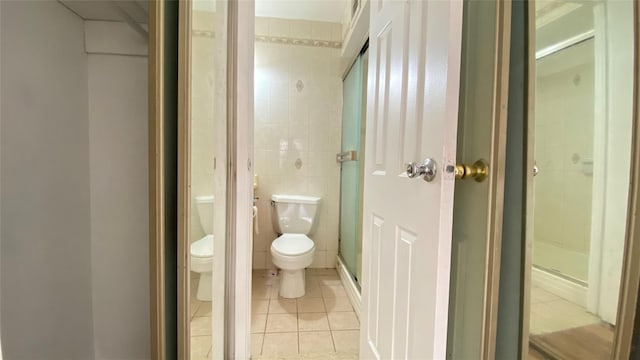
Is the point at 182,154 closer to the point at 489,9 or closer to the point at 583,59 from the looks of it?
the point at 489,9

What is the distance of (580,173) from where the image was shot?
590 mm

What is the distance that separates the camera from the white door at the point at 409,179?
2.03 feet

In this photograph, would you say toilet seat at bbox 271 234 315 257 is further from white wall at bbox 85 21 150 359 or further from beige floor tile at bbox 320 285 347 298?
white wall at bbox 85 21 150 359

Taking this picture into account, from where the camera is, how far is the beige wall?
58 cm

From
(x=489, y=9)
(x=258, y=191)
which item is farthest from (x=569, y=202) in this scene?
(x=258, y=191)

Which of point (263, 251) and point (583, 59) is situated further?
point (263, 251)

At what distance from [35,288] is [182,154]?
60 centimetres

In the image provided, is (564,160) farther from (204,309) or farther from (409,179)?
(204,309)

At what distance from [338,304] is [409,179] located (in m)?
1.45

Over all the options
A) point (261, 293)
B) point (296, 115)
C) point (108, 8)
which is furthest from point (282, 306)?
point (108, 8)

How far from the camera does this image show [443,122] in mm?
606

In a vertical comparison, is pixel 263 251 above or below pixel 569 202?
below

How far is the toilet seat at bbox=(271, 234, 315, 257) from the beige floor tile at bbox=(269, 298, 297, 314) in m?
0.38

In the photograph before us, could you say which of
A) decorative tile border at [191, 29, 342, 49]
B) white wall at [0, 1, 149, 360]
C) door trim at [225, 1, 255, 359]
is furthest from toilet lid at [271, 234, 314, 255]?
decorative tile border at [191, 29, 342, 49]
